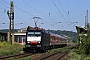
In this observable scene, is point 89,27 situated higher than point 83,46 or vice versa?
point 89,27

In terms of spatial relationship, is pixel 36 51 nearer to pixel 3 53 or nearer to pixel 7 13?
pixel 3 53

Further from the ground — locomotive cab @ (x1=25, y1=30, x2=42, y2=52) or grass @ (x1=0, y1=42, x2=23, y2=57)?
locomotive cab @ (x1=25, y1=30, x2=42, y2=52)

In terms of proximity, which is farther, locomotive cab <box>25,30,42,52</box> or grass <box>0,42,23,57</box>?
locomotive cab <box>25,30,42,52</box>

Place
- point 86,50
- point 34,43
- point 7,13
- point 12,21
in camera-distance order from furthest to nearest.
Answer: point 7,13, point 12,21, point 34,43, point 86,50

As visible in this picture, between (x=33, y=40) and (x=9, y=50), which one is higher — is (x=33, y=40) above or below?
above

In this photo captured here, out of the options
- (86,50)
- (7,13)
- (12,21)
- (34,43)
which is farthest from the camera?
(7,13)

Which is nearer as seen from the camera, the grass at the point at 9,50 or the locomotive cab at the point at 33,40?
the grass at the point at 9,50

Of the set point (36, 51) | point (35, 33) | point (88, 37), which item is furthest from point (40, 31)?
point (88, 37)

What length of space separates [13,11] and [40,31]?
10.8m

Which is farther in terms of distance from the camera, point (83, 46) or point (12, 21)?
point (12, 21)

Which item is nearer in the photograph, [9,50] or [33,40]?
[33,40]

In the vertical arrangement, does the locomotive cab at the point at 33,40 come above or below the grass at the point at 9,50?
above

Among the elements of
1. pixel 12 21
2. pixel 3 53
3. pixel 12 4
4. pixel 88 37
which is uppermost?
pixel 12 4

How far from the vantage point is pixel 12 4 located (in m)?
38.6
